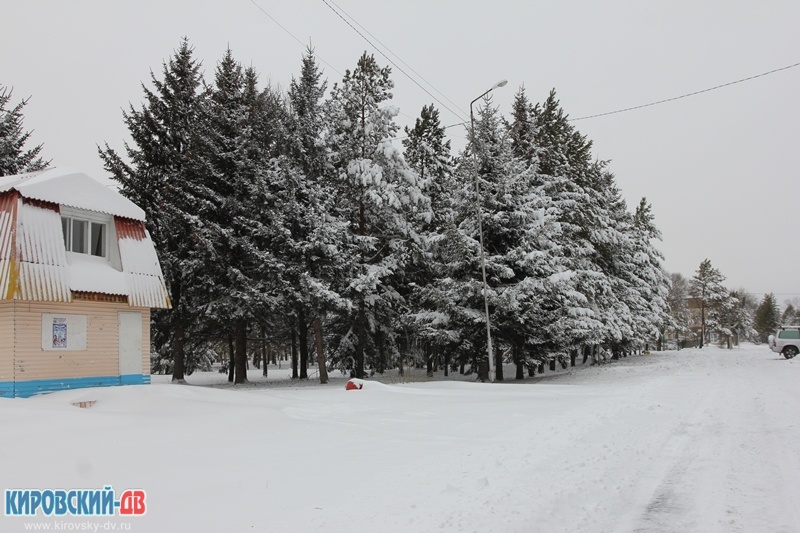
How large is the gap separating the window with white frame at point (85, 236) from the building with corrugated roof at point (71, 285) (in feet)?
0.11

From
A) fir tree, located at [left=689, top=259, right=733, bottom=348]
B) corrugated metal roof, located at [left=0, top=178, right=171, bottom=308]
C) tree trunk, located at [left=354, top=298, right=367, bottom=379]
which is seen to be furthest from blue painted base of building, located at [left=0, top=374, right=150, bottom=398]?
fir tree, located at [left=689, top=259, right=733, bottom=348]

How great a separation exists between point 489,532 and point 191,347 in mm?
28998

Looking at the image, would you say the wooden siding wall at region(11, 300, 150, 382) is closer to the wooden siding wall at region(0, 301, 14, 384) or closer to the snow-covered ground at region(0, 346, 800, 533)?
the wooden siding wall at region(0, 301, 14, 384)

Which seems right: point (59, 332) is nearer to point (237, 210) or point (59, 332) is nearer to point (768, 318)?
point (237, 210)

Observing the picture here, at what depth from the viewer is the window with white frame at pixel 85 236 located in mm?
17797

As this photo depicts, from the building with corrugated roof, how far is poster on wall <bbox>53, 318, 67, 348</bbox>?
3 centimetres

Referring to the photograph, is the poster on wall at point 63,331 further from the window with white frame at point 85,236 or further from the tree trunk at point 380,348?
the tree trunk at point 380,348

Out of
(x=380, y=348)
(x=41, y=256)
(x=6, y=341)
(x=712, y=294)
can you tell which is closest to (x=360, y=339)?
(x=380, y=348)

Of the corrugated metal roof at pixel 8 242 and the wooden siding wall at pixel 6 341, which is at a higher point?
the corrugated metal roof at pixel 8 242

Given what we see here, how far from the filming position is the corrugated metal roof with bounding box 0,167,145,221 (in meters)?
16.5

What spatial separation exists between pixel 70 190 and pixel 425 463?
53.6ft

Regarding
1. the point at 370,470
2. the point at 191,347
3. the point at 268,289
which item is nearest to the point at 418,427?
the point at 370,470

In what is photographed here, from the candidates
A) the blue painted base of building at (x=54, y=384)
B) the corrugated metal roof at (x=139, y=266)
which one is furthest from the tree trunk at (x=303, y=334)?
the blue painted base of building at (x=54, y=384)

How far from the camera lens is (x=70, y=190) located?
57.9 ft
